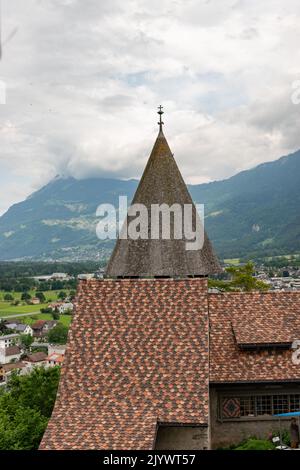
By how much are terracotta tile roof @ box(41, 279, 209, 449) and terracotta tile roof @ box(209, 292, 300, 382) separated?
248cm

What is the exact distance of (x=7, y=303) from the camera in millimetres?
161625

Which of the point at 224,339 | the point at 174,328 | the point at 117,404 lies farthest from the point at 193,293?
the point at 117,404

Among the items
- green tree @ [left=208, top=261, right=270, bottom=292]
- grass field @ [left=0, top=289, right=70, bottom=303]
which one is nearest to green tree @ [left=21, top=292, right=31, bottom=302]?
grass field @ [left=0, top=289, right=70, bottom=303]

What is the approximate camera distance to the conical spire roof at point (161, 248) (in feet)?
69.9

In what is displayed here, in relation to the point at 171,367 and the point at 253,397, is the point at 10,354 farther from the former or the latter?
the point at 171,367

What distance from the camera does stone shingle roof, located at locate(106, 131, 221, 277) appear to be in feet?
69.9

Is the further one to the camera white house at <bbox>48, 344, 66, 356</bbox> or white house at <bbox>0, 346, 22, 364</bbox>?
white house at <bbox>0, 346, 22, 364</bbox>

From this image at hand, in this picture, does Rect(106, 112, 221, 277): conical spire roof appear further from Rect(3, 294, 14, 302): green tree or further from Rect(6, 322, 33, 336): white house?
Rect(3, 294, 14, 302): green tree

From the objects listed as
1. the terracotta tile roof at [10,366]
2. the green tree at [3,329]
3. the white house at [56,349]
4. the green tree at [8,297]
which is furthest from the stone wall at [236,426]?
the green tree at [8,297]

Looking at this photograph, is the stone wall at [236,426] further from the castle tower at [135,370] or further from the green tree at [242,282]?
the green tree at [242,282]

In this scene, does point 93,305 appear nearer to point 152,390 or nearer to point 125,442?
point 152,390

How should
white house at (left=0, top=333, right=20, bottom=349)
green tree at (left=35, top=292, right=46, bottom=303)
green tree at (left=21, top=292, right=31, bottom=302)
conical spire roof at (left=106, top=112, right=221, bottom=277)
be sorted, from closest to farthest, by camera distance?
1. conical spire roof at (left=106, top=112, right=221, bottom=277)
2. white house at (left=0, top=333, right=20, bottom=349)
3. green tree at (left=21, top=292, right=31, bottom=302)
4. green tree at (left=35, top=292, right=46, bottom=303)

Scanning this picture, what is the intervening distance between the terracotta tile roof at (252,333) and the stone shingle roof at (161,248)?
2368 millimetres

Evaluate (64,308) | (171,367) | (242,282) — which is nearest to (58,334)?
(64,308)
